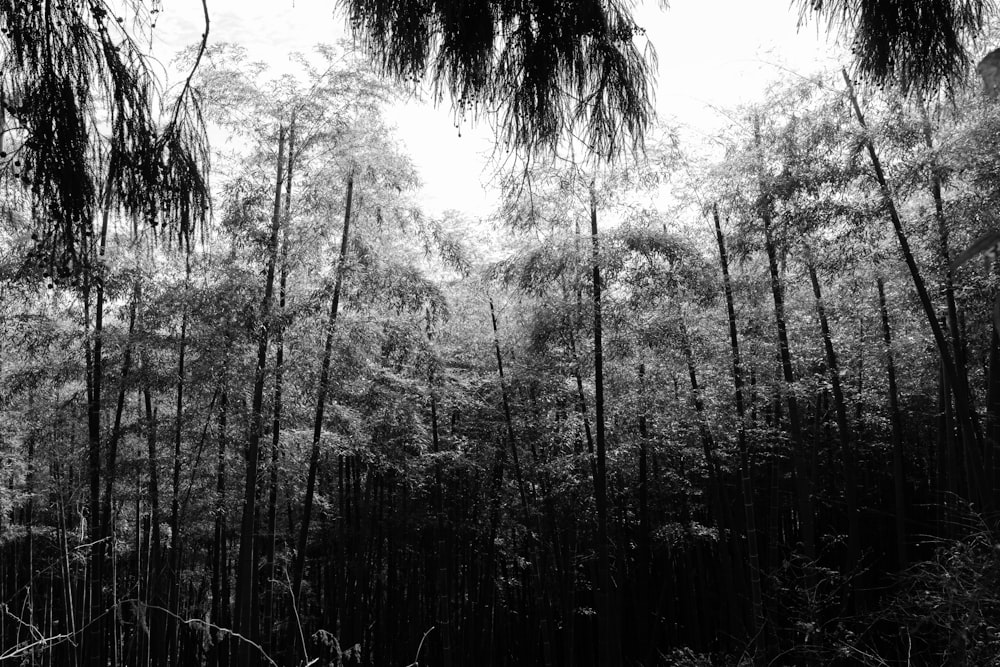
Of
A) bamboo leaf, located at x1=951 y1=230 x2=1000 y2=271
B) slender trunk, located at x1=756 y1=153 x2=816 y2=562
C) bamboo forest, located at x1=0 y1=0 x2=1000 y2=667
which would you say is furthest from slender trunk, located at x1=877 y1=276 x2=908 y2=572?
bamboo leaf, located at x1=951 y1=230 x2=1000 y2=271

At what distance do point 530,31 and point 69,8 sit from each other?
0.80 m

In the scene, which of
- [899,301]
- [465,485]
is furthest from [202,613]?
[899,301]

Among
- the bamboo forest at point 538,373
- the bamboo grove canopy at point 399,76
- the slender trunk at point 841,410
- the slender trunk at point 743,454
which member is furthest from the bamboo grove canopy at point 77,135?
the slender trunk at point 841,410

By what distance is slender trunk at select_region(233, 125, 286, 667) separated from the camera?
5.50 m

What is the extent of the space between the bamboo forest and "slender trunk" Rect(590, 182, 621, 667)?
0.03m

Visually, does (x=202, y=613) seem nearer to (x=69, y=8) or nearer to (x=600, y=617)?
(x=600, y=617)

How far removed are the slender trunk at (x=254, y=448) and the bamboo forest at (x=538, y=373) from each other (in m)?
0.03

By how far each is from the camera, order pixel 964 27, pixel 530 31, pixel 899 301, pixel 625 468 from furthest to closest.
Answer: pixel 625 468, pixel 899 301, pixel 964 27, pixel 530 31

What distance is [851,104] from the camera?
5.15 metres

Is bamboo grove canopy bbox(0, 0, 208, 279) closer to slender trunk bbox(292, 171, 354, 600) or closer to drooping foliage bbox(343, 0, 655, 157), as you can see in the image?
drooping foliage bbox(343, 0, 655, 157)

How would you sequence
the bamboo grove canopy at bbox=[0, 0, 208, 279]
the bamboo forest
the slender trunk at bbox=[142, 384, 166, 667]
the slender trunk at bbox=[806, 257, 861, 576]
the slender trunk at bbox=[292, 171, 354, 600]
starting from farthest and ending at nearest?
1. the slender trunk at bbox=[806, 257, 861, 576]
2. the slender trunk at bbox=[142, 384, 166, 667]
3. the slender trunk at bbox=[292, 171, 354, 600]
4. the bamboo forest
5. the bamboo grove canopy at bbox=[0, 0, 208, 279]

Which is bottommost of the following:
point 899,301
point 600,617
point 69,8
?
point 600,617

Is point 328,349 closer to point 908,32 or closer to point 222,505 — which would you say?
point 222,505

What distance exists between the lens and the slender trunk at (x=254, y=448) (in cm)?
550
